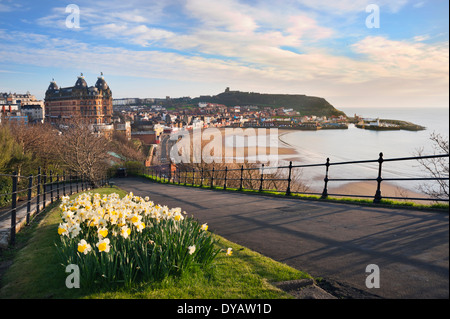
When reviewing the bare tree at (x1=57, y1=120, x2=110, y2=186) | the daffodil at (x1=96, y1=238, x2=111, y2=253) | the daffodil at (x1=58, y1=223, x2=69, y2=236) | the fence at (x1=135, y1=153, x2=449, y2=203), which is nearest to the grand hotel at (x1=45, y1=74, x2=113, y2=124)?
the fence at (x1=135, y1=153, x2=449, y2=203)

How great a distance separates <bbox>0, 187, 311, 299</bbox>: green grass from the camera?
360 cm

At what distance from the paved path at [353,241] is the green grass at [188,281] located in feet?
1.54

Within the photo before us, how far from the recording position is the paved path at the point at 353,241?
2572 mm

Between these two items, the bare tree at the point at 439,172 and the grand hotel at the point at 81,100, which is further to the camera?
the grand hotel at the point at 81,100

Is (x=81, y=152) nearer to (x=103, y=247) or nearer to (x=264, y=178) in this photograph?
(x=264, y=178)

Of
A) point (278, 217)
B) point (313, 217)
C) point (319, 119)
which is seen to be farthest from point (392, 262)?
point (319, 119)

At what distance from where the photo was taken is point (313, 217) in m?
6.98

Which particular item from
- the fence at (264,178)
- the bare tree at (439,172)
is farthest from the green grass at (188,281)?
the bare tree at (439,172)

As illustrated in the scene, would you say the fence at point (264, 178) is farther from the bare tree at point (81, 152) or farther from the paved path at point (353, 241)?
the bare tree at point (81, 152)

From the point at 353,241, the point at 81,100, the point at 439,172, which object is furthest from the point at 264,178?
the point at 81,100

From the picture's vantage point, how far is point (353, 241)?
4.82m

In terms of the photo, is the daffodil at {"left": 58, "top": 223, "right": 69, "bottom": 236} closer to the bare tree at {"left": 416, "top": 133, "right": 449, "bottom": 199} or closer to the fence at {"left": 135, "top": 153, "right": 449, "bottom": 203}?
the fence at {"left": 135, "top": 153, "right": 449, "bottom": 203}

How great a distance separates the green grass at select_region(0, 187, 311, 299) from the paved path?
18.4 inches

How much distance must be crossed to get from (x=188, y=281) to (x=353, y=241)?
8.52 feet
